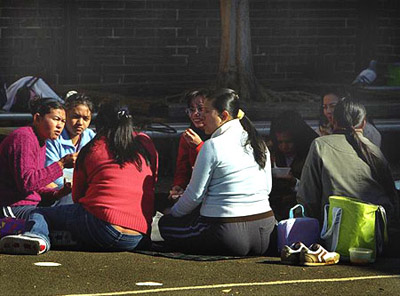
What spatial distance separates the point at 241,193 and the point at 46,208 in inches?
54.7

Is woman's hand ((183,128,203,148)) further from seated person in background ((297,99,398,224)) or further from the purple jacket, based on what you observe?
the purple jacket

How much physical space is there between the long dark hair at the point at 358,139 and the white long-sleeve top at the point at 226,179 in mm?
808

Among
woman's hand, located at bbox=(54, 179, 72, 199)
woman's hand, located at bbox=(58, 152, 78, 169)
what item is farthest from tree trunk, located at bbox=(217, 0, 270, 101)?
woman's hand, located at bbox=(58, 152, 78, 169)

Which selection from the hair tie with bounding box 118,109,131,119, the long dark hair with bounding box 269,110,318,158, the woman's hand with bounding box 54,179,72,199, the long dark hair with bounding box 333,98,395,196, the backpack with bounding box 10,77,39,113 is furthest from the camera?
the backpack with bounding box 10,77,39,113

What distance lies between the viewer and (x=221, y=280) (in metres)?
6.86

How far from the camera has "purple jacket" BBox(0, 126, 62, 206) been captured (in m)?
7.82

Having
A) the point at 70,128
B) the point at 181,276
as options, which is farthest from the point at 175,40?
the point at 181,276

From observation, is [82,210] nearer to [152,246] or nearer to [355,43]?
[152,246]

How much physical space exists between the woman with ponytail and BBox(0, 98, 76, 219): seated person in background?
40.0 inches

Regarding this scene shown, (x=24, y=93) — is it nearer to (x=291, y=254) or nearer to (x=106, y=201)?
(x=106, y=201)

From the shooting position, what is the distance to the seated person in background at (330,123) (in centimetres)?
913

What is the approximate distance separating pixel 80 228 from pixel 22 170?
2.04ft

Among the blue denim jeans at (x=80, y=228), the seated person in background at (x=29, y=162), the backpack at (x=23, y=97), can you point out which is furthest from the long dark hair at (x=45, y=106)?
the backpack at (x=23, y=97)

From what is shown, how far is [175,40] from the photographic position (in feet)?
51.8
